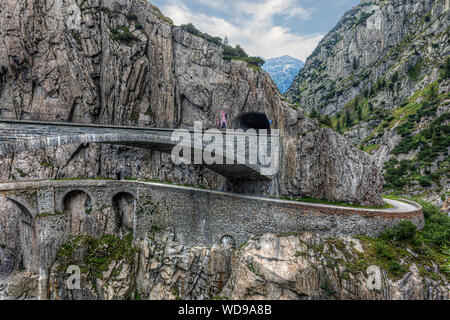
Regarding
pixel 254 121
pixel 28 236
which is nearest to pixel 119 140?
pixel 28 236

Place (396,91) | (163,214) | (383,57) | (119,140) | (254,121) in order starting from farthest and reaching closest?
(383,57), (396,91), (254,121), (163,214), (119,140)

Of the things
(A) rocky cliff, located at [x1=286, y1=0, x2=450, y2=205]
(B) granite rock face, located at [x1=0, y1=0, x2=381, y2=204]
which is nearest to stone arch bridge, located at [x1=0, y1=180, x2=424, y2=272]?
(B) granite rock face, located at [x1=0, y1=0, x2=381, y2=204]

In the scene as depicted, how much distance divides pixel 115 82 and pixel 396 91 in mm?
57270

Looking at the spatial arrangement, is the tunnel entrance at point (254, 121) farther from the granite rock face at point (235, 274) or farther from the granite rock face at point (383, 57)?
the granite rock face at point (383, 57)

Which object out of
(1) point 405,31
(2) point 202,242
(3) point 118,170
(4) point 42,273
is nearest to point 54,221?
(4) point 42,273

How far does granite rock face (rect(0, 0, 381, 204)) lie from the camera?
808 inches

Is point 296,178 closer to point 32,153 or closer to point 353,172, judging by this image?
point 353,172

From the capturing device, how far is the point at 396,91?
45.7m

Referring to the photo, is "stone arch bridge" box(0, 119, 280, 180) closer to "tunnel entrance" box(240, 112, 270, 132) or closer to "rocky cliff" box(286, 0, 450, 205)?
"tunnel entrance" box(240, 112, 270, 132)

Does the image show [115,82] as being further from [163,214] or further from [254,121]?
[254,121]

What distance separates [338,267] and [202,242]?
393 inches

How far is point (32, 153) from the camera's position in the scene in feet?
67.1

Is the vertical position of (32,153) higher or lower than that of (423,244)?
higher

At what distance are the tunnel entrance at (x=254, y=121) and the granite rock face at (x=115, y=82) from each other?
1.60 m
